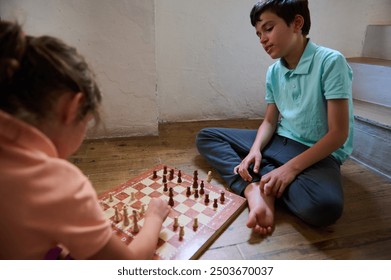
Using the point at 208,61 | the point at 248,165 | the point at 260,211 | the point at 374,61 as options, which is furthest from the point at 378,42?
the point at 260,211

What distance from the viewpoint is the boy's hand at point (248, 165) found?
3.71 ft

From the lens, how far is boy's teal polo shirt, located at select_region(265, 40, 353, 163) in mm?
1034

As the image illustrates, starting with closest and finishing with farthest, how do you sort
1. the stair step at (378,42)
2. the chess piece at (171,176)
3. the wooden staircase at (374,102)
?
the chess piece at (171,176), the wooden staircase at (374,102), the stair step at (378,42)

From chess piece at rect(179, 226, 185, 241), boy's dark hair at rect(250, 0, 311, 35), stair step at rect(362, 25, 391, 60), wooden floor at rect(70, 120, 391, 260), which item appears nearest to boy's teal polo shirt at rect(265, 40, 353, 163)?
boy's dark hair at rect(250, 0, 311, 35)

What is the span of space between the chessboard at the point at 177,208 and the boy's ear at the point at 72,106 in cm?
50

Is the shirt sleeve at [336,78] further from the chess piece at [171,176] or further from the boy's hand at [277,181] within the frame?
the chess piece at [171,176]

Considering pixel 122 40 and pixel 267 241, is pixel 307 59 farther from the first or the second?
pixel 122 40

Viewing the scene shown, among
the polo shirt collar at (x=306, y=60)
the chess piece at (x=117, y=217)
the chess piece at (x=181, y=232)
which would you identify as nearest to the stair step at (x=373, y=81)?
the polo shirt collar at (x=306, y=60)

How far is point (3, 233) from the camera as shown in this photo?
49 cm

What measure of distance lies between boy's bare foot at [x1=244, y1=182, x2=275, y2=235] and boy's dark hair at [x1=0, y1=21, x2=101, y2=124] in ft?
2.31

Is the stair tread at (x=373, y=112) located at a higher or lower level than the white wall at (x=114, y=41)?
lower

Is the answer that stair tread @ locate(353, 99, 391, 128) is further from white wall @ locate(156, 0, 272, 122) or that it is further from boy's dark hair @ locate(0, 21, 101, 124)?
boy's dark hair @ locate(0, 21, 101, 124)

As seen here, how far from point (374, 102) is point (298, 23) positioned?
1.01m

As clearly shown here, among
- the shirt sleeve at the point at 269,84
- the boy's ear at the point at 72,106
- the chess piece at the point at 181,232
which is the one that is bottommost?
the chess piece at the point at 181,232
